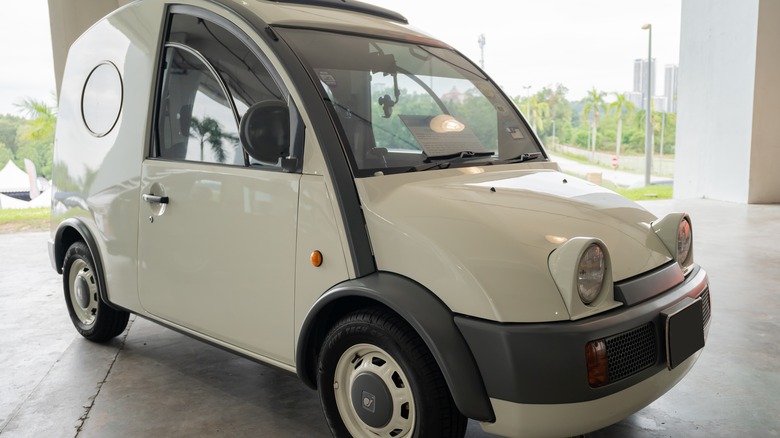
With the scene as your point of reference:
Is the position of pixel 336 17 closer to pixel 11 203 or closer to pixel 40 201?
pixel 40 201

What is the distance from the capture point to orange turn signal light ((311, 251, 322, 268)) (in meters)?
2.18

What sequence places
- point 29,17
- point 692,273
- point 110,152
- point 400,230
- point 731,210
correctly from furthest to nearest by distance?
point 29,17 < point 731,210 < point 110,152 < point 692,273 < point 400,230

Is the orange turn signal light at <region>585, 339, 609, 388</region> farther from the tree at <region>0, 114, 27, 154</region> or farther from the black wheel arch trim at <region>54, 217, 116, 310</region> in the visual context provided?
the tree at <region>0, 114, 27, 154</region>

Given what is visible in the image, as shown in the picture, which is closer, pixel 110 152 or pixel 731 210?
pixel 110 152

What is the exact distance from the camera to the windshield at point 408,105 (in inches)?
90.6

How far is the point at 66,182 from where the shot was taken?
11.8 ft

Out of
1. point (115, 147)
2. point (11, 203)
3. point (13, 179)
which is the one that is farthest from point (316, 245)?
point (11, 203)

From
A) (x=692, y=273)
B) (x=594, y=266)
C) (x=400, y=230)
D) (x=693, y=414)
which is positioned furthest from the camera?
(x=693, y=414)

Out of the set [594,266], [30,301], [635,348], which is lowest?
[30,301]

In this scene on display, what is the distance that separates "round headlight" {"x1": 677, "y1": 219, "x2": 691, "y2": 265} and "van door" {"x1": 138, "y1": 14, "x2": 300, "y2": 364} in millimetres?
1366

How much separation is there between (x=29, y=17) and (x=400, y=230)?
10.6 m

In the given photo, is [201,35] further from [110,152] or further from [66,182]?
[66,182]

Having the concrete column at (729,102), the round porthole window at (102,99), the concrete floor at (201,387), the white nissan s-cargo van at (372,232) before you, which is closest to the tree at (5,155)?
the concrete floor at (201,387)

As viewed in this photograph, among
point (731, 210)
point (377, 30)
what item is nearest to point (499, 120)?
point (377, 30)
